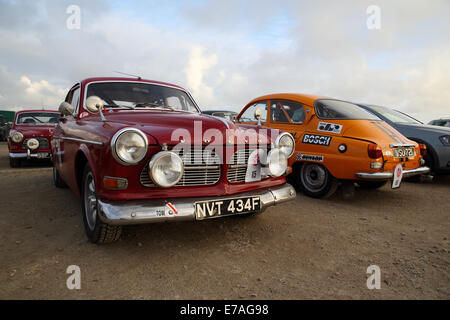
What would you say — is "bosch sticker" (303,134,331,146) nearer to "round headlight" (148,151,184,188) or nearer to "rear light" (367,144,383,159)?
"rear light" (367,144,383,159)

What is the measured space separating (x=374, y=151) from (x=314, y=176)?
3.09 ft

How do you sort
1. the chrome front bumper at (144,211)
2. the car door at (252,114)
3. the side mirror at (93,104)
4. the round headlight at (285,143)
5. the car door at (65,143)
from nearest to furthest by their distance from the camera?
1. the chrome front bumper at (144,211)
2. the side mirror at (93,104)
3. the round headlight at (285,143)
4. the car door at (65,143)
5. the car door at (252,114)

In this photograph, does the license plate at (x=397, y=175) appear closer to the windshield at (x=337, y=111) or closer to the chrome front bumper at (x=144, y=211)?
the windshield at (x=337, y=111)

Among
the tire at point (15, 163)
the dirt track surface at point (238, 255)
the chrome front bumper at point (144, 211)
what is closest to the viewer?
the dirt track surface at point (238, 255)

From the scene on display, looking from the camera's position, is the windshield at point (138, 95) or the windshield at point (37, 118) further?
the windshield at point (37, 118)

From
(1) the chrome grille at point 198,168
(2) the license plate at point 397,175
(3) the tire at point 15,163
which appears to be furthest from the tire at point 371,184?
(3) the tire at point 15,163

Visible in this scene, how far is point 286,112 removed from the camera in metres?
4.69

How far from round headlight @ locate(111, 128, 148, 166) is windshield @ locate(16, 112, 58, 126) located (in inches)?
263

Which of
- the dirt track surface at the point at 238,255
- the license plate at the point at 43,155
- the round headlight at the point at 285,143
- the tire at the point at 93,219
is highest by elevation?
the round headlight at the point at 285,143

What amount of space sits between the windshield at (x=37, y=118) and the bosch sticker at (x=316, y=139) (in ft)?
22.0

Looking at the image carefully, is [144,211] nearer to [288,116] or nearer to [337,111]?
[288,116]

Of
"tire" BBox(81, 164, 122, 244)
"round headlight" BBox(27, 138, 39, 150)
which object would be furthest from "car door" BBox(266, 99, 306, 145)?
"round headlight" BBox(27, 138, 39, 150)

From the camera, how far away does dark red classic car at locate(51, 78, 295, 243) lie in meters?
2.10

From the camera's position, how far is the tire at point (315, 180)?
408 cm
